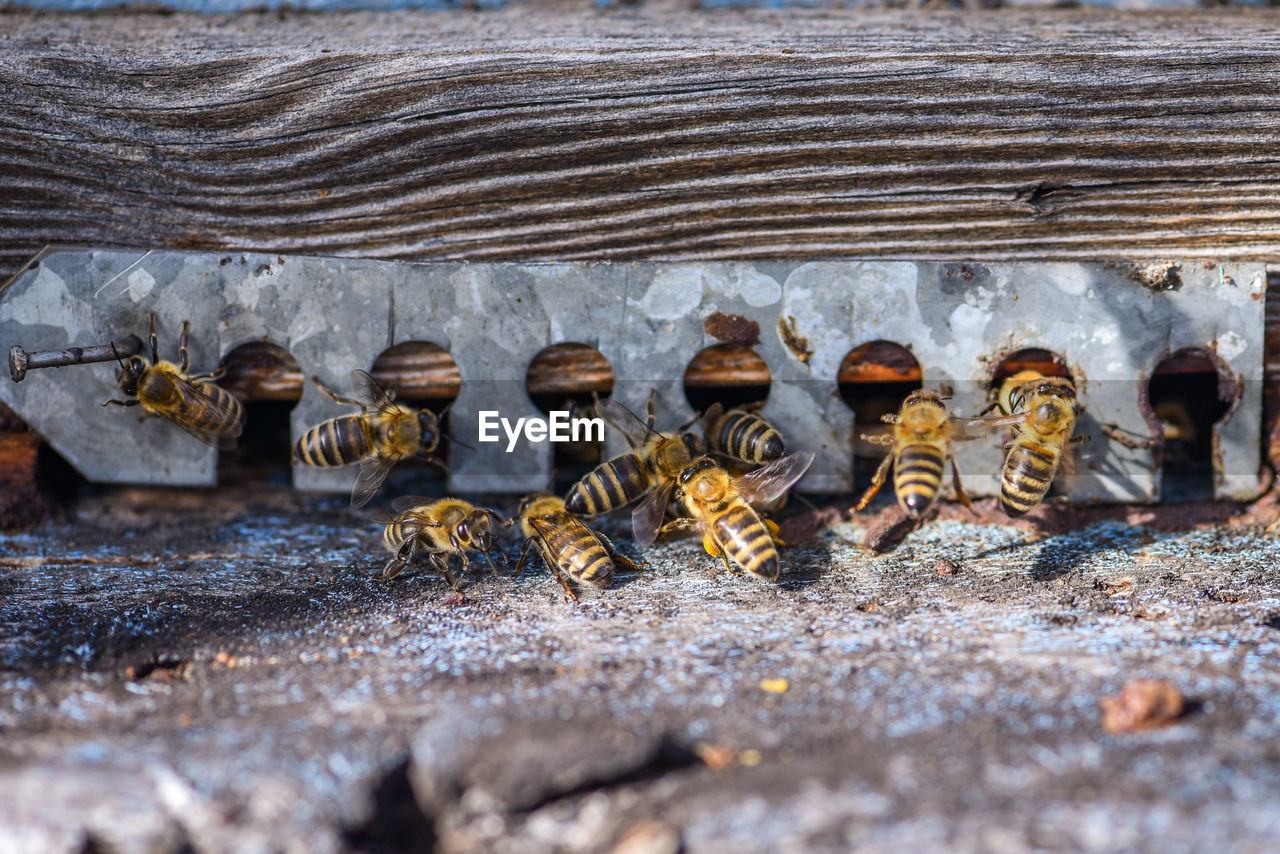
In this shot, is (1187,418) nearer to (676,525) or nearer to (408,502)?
(676,525)

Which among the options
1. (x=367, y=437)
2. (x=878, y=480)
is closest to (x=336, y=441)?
(x=367, y=437)

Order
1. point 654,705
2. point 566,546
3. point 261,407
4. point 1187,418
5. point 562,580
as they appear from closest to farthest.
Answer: point 654,705 < point 562,580 < point 566,546 < point 1187,418 < point 261,407

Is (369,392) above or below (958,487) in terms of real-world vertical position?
above

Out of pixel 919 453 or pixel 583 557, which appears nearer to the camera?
pixel 583 557

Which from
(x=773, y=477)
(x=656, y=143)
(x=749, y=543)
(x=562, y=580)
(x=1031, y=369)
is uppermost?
(x=656, y=143)

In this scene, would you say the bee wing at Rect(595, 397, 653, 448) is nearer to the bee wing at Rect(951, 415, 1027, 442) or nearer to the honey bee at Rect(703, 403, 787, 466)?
the honey bee at Rect(703, 403, 787, 466)

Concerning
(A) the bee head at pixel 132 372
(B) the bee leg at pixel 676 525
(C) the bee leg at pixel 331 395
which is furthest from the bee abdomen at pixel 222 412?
(B) the bee leg at pixel 676 525

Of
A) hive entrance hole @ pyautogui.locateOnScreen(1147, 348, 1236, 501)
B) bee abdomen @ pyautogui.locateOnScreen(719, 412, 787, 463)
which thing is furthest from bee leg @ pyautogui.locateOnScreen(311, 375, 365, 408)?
hive entrance hole @ pyautogui.locateOnScreen(1147, 348, 1236, 501)
